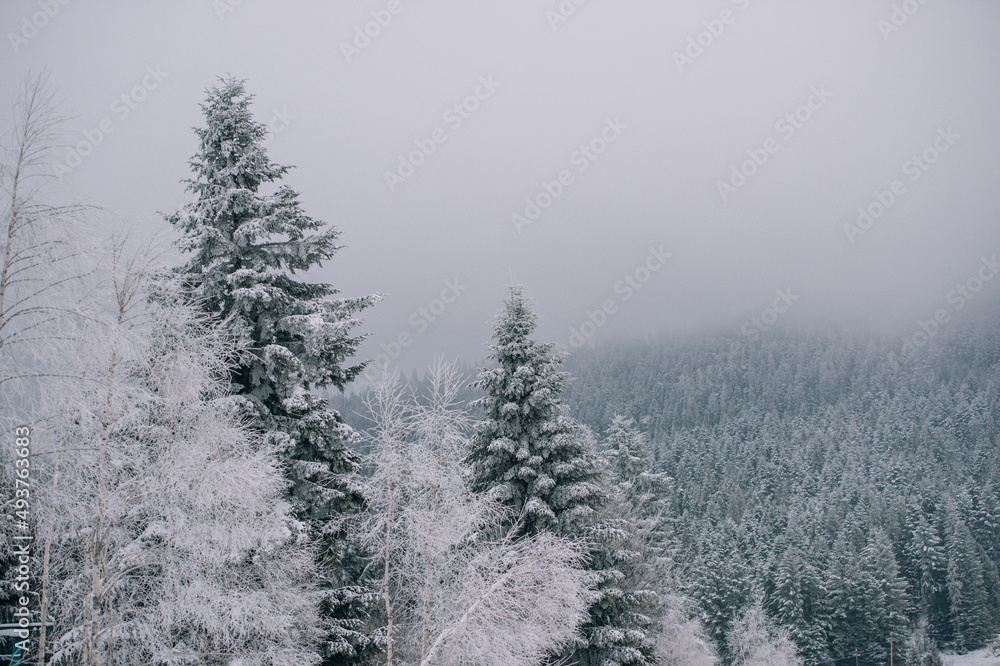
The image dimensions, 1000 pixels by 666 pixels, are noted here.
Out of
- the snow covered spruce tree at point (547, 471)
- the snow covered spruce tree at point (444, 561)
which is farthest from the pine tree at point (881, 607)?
the snow covered spruce tree at point (444, 561)

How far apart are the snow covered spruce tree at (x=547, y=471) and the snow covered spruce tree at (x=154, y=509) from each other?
7003 mm

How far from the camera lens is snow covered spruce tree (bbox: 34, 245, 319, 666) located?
8.13 metres

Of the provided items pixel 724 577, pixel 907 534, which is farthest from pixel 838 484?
pixel 724 577

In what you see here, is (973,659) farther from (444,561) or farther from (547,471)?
(444,561)

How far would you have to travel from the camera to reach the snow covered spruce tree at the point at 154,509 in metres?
8.13

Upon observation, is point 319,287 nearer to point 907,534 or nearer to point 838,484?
point 907,534

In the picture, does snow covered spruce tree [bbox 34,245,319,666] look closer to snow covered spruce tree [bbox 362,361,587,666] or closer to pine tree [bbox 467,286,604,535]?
snow covered spruce tree [bbox 362,361,587,666]

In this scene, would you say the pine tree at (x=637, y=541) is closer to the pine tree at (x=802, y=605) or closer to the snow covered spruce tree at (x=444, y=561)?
the snow covered spruce tree at (x=444, y=561)

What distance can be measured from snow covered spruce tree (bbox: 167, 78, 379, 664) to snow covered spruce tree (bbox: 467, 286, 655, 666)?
4.83 metres

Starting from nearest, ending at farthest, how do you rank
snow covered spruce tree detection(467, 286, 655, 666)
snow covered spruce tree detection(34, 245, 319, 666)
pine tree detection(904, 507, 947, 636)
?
snow covered spruce tree detection(34, 245, 319, 666)
snow covered spruce tree detection(467, 286, 655, 666)
pine tree detection(904, 507, 947, 636)

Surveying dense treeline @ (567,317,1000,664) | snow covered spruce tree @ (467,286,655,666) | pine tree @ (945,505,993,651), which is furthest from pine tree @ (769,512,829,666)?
snow covered spruce tree @ (467,286,655,666)

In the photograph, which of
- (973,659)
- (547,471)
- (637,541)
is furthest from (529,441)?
(973,659)

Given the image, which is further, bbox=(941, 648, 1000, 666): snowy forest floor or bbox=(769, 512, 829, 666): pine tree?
bbox=(941, 648, 1000, 666): snowy forest floor

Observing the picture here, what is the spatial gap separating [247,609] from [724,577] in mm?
68802
